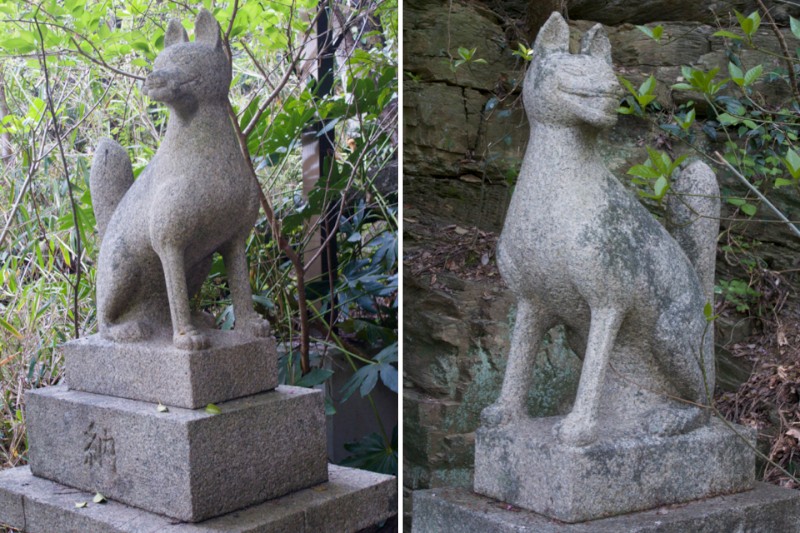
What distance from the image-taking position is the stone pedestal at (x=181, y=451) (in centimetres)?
249

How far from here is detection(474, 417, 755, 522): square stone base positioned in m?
2.03

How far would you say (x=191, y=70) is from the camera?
2.56 metres

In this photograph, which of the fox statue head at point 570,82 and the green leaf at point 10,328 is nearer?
the fox statue head at point 570,82

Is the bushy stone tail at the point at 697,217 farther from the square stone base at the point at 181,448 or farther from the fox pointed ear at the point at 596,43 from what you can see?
the square stone base at the point at 181,448

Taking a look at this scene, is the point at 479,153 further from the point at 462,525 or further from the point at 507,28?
the point at 462,525

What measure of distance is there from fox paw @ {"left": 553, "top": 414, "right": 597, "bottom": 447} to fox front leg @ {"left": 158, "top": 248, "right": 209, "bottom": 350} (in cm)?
111

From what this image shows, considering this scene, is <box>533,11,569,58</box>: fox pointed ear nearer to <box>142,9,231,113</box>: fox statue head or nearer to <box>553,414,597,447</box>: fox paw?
<box>553,414,597,447</box>: fox paw

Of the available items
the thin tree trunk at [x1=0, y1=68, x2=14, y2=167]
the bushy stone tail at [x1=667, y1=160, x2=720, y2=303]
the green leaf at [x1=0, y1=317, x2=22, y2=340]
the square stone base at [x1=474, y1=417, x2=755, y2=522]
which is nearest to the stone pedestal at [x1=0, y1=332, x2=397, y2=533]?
the square stone base at [x1=474, y1=417, x2=755, y2=522]

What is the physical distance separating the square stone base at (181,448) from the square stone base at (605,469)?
2.45 ft

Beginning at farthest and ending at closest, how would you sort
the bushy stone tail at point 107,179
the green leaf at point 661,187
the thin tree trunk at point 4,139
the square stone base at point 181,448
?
the thin tree trunk at point 4,139, the bushy stone tail at point 107,179, the square stone base at point 181,448, the green leaf at point 661,187

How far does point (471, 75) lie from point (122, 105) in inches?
110

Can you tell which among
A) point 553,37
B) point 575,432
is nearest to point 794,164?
point 553,37

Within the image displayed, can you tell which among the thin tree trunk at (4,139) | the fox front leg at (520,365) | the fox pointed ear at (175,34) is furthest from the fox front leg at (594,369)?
the thin tree trunk at (4,139)

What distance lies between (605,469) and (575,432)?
0.12m
